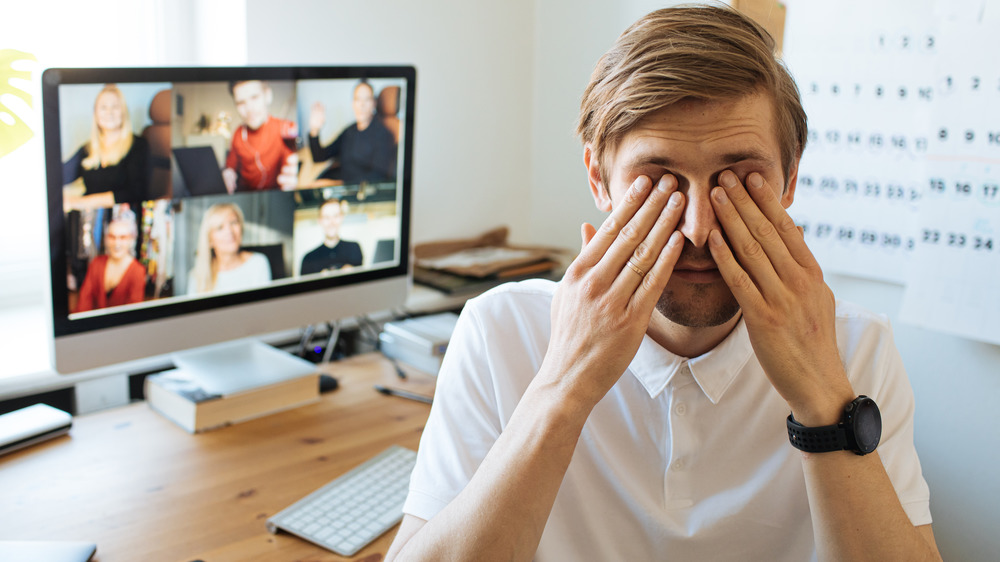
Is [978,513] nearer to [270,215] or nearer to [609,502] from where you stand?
[609,502]

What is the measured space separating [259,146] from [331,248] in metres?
Answer: 0.27

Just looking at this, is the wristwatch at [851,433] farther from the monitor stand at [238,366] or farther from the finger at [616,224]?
the monitor stand at [238,366]

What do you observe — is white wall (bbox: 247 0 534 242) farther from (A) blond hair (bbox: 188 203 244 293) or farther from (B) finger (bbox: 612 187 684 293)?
(B) finger (bbox: 612 187 684 293)

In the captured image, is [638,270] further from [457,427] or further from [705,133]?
[457,427]

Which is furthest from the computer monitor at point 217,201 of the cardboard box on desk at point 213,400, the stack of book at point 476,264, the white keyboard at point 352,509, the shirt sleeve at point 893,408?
the shirt sleeve at point 893,408

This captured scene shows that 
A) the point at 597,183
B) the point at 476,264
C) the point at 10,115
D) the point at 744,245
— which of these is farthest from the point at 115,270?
the point at 744,245

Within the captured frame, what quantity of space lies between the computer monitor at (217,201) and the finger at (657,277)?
33.6 inches

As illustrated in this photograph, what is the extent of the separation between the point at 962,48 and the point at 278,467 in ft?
5.07

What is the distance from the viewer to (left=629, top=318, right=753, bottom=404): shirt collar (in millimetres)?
1111

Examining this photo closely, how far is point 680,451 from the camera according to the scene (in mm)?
1102

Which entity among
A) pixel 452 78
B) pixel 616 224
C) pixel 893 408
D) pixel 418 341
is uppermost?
pixel 452 78

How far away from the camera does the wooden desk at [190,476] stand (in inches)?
46.8

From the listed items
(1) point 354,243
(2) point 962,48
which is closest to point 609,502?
(1) point 354,243

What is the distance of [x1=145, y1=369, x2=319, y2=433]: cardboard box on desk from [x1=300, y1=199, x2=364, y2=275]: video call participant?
0.23 m
